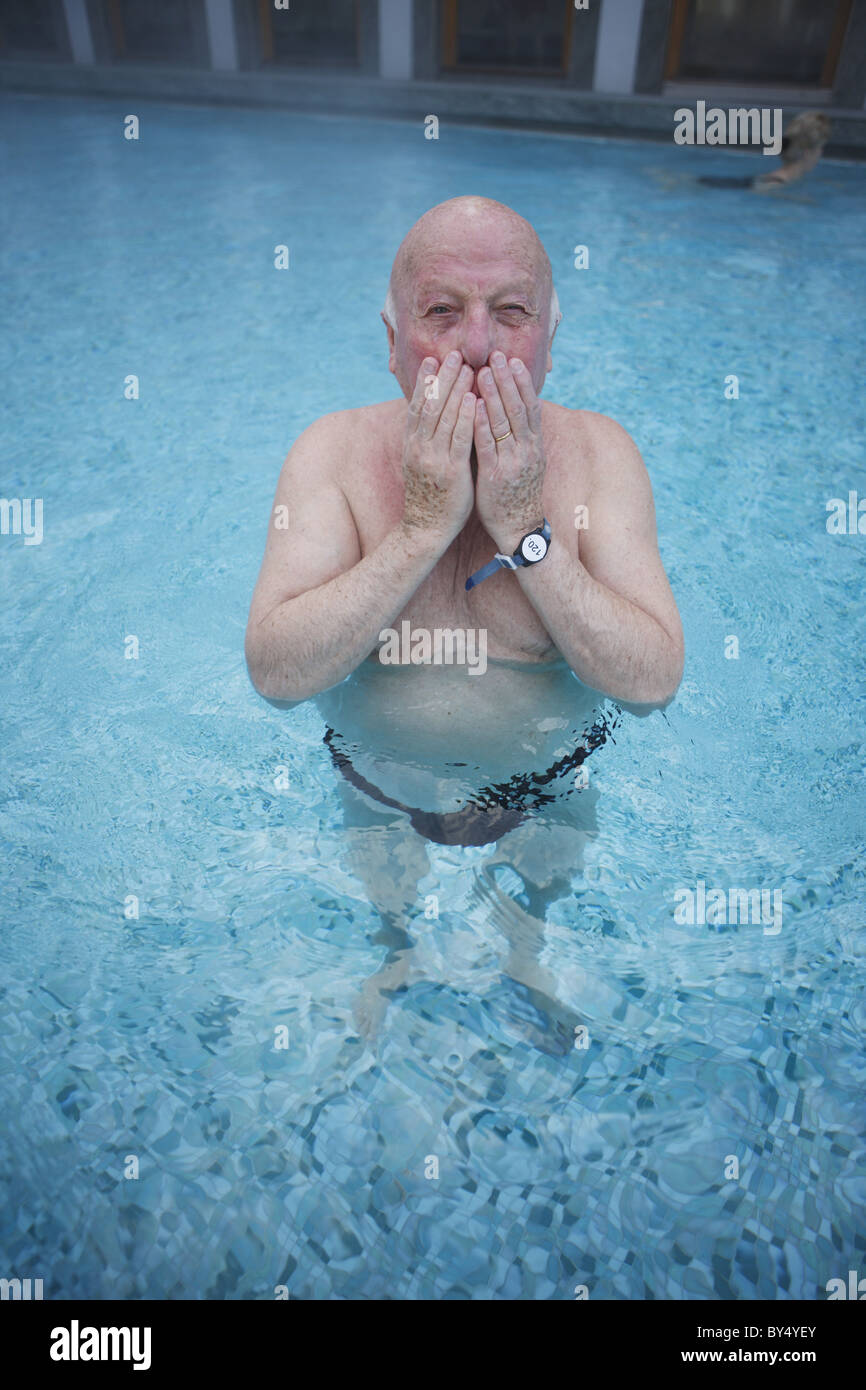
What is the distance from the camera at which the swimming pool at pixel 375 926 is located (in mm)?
1993

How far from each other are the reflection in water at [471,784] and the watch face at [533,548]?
477 millimetres

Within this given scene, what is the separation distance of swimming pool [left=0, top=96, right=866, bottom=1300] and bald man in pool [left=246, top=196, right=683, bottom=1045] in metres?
0.37

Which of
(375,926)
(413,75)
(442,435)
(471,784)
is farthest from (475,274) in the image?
(413,75)

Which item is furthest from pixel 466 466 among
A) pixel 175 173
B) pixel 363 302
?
pixel 175 173

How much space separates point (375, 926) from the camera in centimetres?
259

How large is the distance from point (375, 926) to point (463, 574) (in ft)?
3.68

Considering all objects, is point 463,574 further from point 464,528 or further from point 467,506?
point 467,506

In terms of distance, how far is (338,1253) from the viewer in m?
1.96

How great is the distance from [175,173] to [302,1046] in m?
10.7

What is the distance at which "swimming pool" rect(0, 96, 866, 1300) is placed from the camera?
1993mm

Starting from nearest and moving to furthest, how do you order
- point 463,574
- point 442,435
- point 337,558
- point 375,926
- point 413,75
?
point 442,435 → point 337,558 → point 463,574 → point 375,926 → point 413,75

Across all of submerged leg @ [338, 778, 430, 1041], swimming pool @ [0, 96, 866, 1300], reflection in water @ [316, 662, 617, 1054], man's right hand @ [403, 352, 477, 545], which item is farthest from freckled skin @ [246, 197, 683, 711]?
swimming pool @ [0, 96, 866, 1300]

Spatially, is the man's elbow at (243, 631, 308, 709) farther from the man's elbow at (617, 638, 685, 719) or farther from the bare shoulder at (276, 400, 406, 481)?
the man's elbow at (617, 638, 685, 719)
